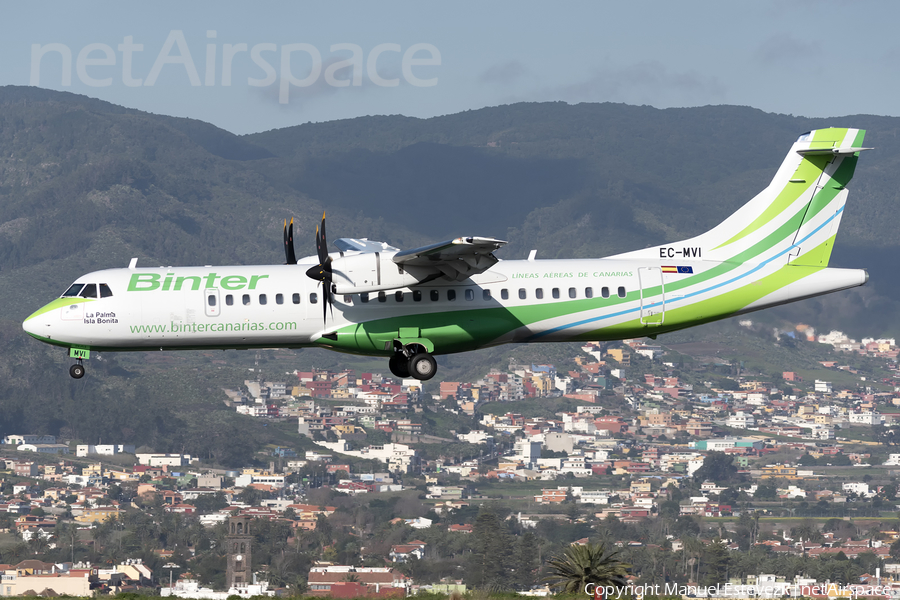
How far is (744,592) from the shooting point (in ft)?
451

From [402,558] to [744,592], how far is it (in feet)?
140

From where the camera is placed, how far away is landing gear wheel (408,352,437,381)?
132 ft

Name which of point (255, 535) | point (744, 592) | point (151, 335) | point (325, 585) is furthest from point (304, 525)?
point (151, 335)

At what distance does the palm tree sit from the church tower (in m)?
109

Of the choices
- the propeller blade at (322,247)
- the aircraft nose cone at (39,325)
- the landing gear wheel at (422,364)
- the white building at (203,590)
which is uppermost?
the propeller blade at (322,247)

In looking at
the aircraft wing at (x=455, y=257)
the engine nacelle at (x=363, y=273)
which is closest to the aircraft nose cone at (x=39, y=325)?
the engine nacelle at (x=363, y=273)

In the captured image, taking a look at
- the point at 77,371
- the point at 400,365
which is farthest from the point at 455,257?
the point at 77,371

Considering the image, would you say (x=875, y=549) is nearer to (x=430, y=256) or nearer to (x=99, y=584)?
(x=99, y=584)

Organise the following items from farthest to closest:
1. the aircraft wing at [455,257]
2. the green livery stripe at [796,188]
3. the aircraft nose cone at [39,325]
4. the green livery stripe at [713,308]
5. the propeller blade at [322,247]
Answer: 1. the green livery stripe at [796,188]
2. the green livery stripe at [713,308]
3. the aircraft nose cone at [39,325]
4. the propeller blade at [322,247]
5. the aircraft wing at [455,257]

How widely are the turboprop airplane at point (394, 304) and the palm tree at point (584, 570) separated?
803cm

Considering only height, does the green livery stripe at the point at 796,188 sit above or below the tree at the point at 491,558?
above

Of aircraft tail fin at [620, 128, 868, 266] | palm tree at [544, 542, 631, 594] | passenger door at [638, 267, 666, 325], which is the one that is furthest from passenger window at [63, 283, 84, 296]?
aircraft tail fin at [620, 128, 868, 266]

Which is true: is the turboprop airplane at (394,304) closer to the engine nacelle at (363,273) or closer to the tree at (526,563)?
the engine nacelle at (363,273)

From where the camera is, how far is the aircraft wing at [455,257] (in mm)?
36500
